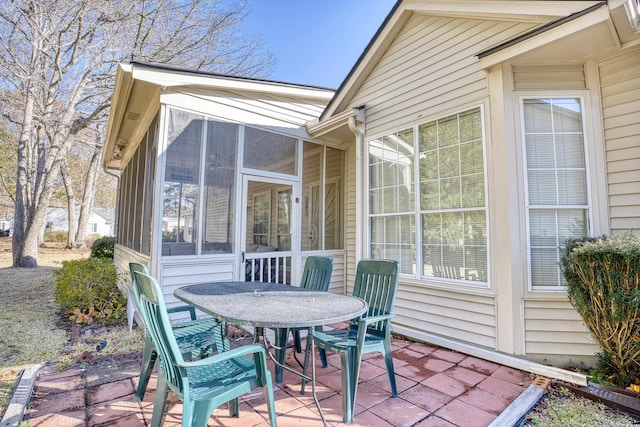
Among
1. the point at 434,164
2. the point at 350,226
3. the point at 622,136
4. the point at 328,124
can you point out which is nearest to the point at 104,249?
the point at 350,226

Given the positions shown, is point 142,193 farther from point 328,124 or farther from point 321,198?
point 328,124

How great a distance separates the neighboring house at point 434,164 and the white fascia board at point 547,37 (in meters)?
0.01

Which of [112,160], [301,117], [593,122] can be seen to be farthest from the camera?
[112,160]

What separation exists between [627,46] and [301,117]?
4200 mm

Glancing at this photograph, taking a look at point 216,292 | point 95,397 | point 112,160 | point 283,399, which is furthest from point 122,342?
point 112,160

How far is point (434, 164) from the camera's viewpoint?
3.97 meters

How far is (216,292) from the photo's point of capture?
2.81 m

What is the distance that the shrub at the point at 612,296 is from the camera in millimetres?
2453

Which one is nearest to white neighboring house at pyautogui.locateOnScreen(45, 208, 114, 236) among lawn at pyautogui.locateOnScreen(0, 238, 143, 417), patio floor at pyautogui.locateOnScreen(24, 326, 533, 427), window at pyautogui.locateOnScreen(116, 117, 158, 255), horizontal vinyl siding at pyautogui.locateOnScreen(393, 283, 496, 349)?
window at pyautogui.locateOnScreen(116, 117, 158, 255)

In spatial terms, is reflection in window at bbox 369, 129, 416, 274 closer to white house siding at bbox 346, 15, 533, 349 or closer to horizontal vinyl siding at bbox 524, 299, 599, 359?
white house siding at bbox 346, 15, 533, 349

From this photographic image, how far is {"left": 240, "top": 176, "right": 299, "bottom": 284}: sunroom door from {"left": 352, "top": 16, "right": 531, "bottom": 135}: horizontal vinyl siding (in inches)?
69.1

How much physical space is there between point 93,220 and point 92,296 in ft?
138

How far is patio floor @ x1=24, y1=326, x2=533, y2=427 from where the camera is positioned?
2.25m

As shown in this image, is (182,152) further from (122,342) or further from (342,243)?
(342,243)
